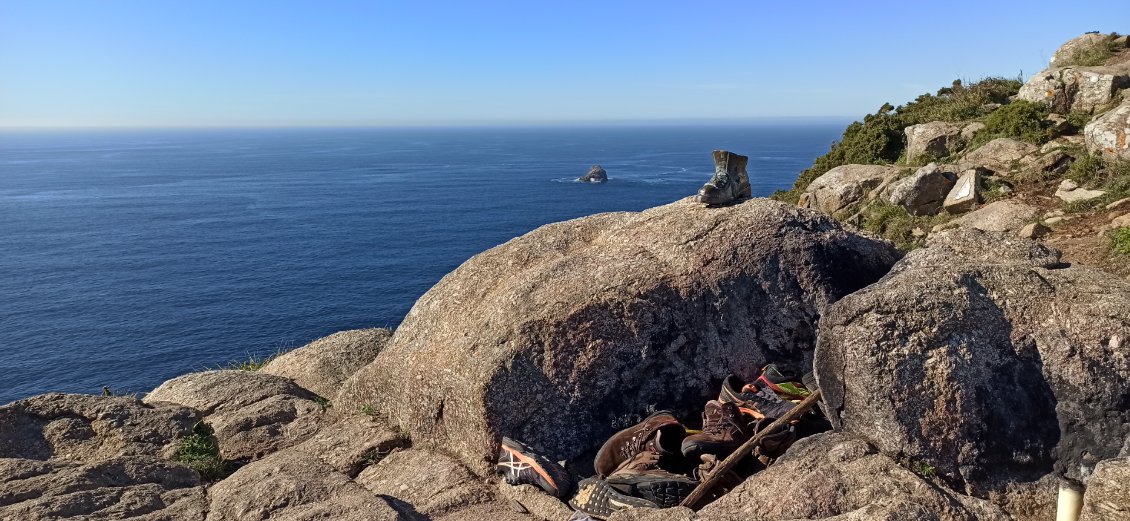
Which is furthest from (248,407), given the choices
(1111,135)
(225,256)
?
(225,256)

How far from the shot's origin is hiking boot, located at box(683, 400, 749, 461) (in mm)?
7801

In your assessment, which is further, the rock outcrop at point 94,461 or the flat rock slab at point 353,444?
the flat rock slab at point 353,444

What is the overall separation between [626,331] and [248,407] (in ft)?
20.4

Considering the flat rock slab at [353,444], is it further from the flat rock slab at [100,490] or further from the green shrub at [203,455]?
the flat rock slab at [100,490]

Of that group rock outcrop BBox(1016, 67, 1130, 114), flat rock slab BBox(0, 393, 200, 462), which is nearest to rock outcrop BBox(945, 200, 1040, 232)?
rock outcrop BBox(1016, 67, 1130, 114)

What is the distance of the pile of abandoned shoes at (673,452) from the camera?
7.44 meters

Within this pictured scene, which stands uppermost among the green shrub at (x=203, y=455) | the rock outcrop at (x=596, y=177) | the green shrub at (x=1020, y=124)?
the green shrub at (x=1020, y=124)

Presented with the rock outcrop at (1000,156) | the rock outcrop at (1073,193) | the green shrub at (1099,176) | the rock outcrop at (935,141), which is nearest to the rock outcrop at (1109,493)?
the green shrub at (1099,176)

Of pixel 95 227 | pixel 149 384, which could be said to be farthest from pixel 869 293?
pixel 95 227

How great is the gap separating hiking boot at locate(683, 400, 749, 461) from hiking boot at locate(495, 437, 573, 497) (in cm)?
148

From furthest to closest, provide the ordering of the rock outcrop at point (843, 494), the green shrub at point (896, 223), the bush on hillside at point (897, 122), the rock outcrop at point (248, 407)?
1. the bush on hillside at point (897, 122)
2. the green shrub at point (896, 223)
3. the rock outcrop at point (248, 407)
4. the rock outcrop at point (843, 494)

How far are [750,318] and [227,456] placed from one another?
7.25m

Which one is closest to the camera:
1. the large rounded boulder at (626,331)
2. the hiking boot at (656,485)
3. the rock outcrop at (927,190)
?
the hiking boot at (656,485)

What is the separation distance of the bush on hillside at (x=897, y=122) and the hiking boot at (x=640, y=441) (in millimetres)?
20368
